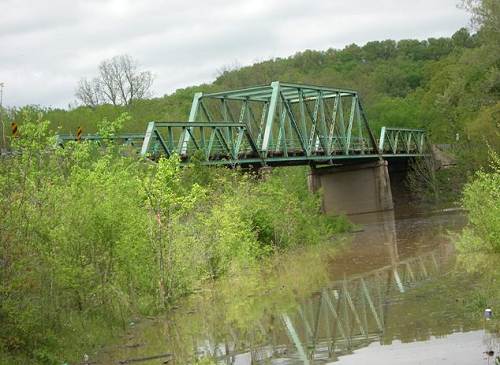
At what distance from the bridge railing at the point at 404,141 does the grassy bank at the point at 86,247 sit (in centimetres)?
5320

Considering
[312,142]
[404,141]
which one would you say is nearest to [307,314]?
[312,142]

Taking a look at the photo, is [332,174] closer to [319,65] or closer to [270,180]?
[270,180]

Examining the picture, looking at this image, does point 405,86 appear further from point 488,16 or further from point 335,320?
point 335,320

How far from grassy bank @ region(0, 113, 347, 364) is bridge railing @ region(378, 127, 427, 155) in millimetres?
53200

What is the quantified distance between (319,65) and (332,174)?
64.7m

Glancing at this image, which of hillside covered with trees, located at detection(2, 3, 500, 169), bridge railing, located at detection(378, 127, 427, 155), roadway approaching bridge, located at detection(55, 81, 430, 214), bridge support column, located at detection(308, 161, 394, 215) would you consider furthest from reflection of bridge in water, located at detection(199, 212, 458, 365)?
bridge railing, located at detection(378, 127, 427, 155)

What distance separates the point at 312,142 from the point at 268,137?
9.37 meters

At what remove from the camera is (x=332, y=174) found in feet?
233

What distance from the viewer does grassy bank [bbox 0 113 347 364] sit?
12.4 meters

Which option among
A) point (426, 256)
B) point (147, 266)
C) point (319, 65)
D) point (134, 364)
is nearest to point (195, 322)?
point (147, 266)

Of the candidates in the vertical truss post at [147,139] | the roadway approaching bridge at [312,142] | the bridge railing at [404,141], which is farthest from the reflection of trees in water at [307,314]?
the bridge railing at [404,141]

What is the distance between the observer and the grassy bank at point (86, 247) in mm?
12438

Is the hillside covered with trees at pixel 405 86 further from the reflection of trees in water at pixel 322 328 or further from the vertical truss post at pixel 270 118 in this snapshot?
the vertical truss post at pixel 270 118

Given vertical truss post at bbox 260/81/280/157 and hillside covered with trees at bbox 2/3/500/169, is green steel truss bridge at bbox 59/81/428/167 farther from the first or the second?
hillside covered with trees at bbox 2/3/500/169
